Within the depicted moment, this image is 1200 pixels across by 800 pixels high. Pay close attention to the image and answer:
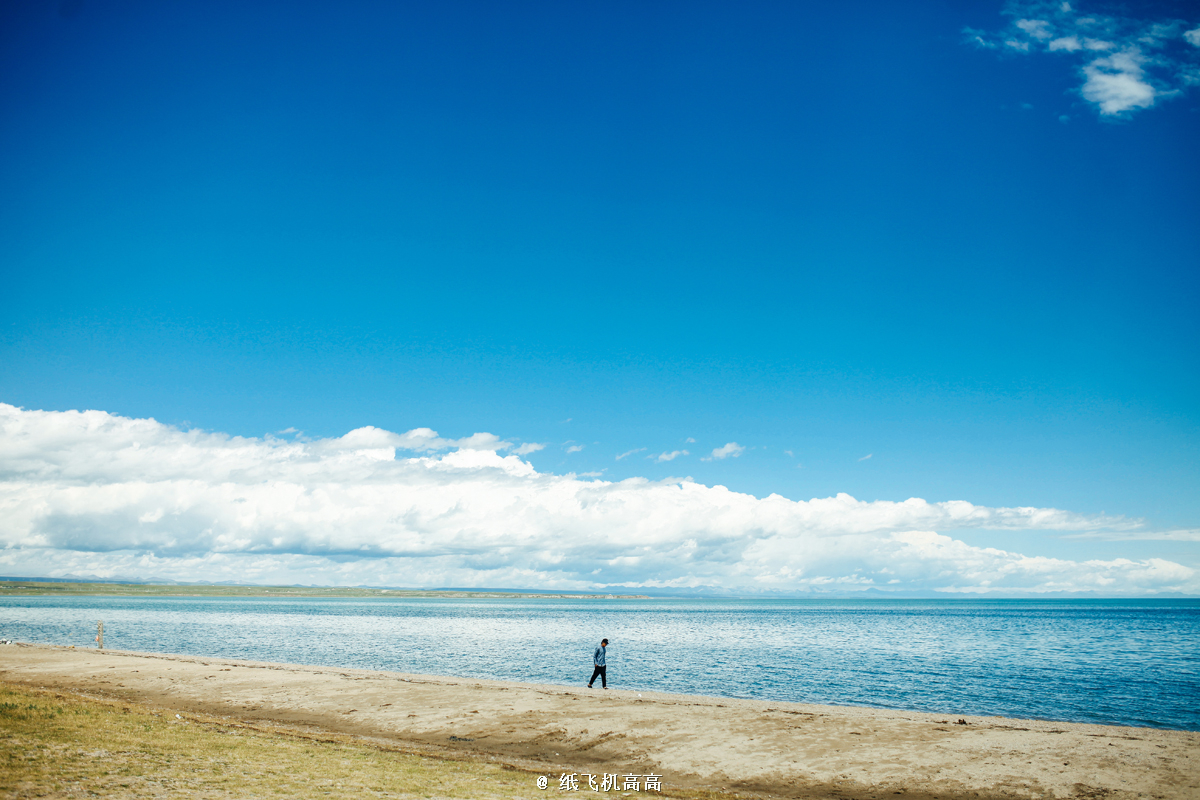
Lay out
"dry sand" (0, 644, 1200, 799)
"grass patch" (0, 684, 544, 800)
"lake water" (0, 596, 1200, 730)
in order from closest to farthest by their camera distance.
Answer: "grass patch" (0, 684, 544, 800) < "dry sand" (0, 644, 1200, 799) < "lake water" (0, 596, 1200, 730)

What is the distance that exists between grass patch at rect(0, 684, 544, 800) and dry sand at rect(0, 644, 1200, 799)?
2.61 m

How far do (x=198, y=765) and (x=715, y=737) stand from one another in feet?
52.9

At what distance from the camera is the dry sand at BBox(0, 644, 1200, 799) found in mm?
19938

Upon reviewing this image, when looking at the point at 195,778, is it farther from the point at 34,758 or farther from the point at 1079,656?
the point at 1079,656

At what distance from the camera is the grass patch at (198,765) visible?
571 inches

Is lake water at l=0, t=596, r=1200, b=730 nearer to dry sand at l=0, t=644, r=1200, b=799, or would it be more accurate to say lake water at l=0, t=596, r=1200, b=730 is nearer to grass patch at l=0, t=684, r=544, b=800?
dry sand at l=0, t=644, r=1200, b=799

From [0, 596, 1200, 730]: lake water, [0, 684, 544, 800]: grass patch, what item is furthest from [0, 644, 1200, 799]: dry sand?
[0, 596, 1200, 730]: lake water

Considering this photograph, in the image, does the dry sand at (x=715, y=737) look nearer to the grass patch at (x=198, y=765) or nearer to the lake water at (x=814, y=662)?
the grass patch at (x=198, y=765)

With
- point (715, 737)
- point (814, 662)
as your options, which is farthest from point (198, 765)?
point (814, 662)

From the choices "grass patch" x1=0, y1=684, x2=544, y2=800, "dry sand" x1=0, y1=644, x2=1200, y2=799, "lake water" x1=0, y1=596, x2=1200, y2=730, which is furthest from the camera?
"lake water" x1=0, y1=596, x2=1200, y2=730

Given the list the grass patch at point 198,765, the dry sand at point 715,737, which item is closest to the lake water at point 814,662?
the dry sand at point 715,737

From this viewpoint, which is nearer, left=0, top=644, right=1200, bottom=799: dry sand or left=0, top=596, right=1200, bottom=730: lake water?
left=0, top=644, right=1200, bottom=799: dry sand

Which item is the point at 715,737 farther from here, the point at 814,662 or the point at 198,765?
the point at 814,662

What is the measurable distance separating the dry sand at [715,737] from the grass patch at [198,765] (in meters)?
2.61
